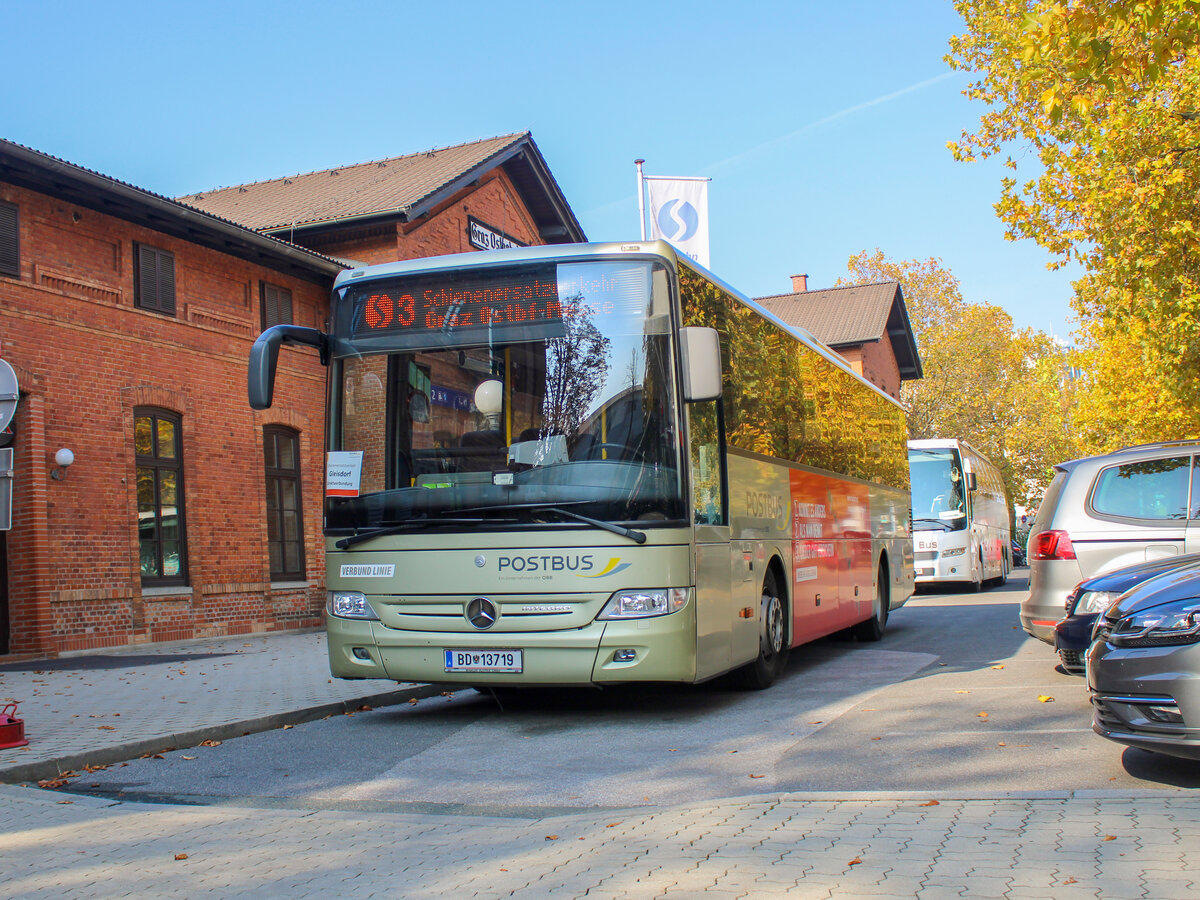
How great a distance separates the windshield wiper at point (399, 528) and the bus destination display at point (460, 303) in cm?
130

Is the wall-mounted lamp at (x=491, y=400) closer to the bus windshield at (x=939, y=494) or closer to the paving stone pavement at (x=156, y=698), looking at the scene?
the paving stone pavement at (x=156, y=698)

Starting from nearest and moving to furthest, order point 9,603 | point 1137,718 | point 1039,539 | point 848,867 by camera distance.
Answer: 1. point 848,867
2. point 1137,718
3. point 1039,539
4. point 9,603

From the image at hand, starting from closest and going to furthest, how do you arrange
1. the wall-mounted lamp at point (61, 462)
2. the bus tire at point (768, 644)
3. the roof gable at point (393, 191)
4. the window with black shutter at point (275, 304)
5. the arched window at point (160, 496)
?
the bus tire at point (768, 644), the wall-mounted lamp at point (61, 462), the arched window at point (160, 496), the window with black shutter at point (275, 304), the roof gable at point (393, 191)

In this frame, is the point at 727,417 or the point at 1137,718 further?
the point at 727,417

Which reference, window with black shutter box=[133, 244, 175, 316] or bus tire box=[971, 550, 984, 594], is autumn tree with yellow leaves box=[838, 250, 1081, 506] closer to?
bus tire box=[971, 550, 984, 594]

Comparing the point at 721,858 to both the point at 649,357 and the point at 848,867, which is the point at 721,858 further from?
the point at 649,357

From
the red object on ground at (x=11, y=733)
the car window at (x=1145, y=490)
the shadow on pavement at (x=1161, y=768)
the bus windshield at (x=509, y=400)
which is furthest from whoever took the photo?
the car window at (x=1145, y=490)

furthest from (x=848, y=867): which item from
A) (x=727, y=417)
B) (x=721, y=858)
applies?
(x=727, y=417)

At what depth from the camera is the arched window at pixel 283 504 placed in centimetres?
1944

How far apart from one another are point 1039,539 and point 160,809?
20.6 feet

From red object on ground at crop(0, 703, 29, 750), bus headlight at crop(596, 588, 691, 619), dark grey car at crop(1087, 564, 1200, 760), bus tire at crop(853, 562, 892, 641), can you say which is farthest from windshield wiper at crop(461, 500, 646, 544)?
→ bus tire at crop(853, 562, 892, 641)

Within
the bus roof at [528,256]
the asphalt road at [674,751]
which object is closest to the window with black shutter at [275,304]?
the asphalt road at [674,751]

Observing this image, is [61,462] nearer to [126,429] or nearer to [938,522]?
[126,429]

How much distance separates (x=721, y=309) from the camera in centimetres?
914
